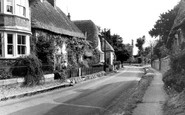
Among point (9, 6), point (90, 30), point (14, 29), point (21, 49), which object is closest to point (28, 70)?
point (21, 49)

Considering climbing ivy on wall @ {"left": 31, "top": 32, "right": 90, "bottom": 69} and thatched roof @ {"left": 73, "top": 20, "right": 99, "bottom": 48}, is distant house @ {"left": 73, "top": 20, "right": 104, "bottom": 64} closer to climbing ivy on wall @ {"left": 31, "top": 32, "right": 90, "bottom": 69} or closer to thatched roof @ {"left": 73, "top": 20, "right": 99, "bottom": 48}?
thatched roof @ {"left": 73, "top": 20, "right": 99, "bottom": 48}


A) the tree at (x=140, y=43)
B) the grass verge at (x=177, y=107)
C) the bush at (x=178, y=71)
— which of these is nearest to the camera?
the grass verge at (x=177, y=107)

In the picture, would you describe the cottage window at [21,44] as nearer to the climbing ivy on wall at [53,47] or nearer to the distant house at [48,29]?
the climbing ivy on wall at [53,47]

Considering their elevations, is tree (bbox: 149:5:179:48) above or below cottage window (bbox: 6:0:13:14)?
above

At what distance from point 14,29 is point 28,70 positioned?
3771 millimetres

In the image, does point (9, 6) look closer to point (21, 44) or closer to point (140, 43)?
point (21, 44)

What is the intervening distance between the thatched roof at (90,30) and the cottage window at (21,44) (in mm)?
32553

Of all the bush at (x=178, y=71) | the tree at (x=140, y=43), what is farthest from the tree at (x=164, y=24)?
the tree at (x=140, y=43)

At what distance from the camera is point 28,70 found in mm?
17016

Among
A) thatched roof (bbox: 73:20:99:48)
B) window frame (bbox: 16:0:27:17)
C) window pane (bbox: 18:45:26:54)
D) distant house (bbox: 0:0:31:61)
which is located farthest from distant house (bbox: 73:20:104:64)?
window pane (bbox: 18:45:26:54)

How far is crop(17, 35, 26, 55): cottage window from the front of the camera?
62.7ft

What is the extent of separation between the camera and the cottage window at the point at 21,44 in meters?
19.1

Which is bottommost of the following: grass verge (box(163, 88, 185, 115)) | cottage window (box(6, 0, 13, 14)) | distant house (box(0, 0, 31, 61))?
grass verge (box(163, 88, 185, 115))

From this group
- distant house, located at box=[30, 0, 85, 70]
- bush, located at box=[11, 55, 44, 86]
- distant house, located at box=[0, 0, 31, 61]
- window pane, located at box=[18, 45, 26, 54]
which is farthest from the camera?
distant house, located at box=[30, 0, 85, 70]
